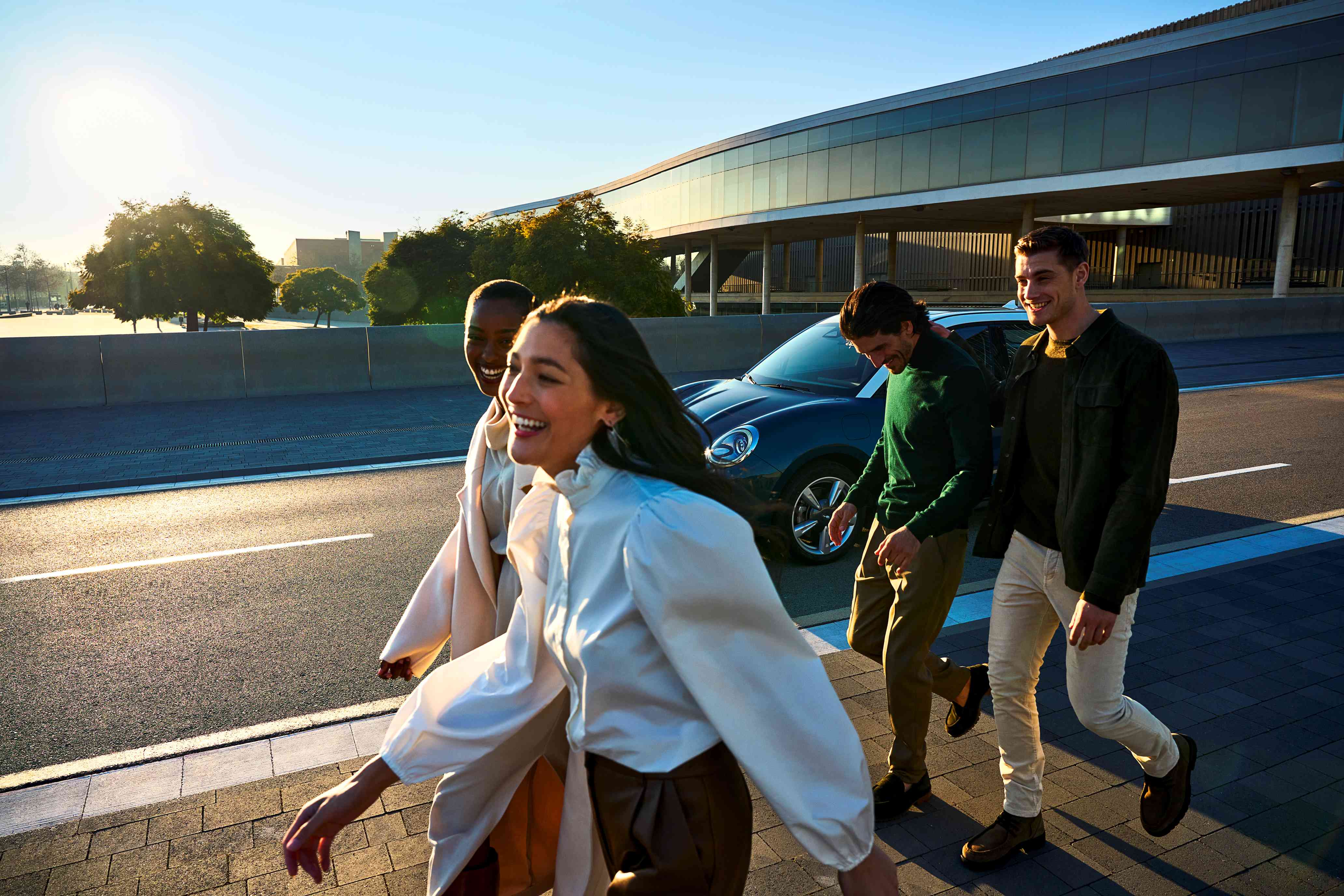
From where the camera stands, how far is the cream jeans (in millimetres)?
2848

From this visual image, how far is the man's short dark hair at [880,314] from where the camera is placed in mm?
3275

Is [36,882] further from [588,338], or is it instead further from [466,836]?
[588,338]

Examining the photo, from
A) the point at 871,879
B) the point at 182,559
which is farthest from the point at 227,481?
the point at 871,879

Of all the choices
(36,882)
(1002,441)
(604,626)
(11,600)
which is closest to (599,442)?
(604,626)

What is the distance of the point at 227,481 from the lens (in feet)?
30.8

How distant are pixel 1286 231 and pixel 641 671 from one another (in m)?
39.3

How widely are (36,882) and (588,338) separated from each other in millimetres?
2750

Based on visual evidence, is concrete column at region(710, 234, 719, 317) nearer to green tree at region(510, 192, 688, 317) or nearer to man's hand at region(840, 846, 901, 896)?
green tree at region(510, 192, 688, 317)

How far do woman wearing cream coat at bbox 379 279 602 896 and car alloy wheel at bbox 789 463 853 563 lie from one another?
358cm

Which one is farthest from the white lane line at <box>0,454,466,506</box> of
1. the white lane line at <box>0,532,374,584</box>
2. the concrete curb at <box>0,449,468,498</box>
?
the white lane line at <box>0,532,374,584</box>

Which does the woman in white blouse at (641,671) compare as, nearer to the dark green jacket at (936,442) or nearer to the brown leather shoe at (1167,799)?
the dark green jacket at (936,442)

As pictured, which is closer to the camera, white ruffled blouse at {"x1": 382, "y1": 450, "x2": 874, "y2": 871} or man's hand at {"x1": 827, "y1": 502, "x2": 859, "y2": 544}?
white ruffled blouse at {"x1": 382, "y1": 450, "x2": 874, "y2": 871}

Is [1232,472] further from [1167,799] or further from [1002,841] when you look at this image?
[1002,841]

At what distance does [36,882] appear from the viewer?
291 cm
